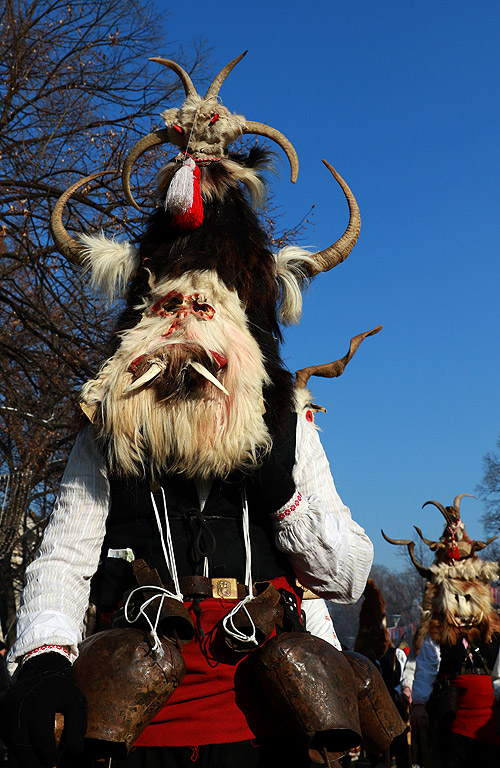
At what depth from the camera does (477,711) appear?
6.23 metres

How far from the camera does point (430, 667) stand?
7.05 meters

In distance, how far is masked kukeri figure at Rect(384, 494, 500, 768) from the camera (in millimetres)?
6207

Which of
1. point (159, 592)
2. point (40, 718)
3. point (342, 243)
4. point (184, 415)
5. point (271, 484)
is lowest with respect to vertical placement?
point (40, 718)

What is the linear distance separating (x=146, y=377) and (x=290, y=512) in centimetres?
55

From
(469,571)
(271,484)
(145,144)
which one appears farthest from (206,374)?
(469,571)

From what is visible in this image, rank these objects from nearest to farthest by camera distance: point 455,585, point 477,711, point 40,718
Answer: point 40,718 → point 477,711 → point 455,585

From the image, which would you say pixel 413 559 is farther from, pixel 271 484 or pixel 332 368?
pixel 271 484

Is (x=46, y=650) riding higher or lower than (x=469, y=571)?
lower

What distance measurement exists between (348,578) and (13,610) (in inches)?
749

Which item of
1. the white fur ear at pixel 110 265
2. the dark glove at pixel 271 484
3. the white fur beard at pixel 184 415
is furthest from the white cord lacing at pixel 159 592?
the white fur ear at pixel 110 265

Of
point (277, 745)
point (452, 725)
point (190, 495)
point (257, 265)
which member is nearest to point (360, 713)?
point (277, 745)

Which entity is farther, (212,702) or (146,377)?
(146,377)

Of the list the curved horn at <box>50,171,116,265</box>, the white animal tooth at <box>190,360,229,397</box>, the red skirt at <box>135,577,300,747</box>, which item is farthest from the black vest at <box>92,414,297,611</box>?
the curved horn at <box>50,171,116,265</box>

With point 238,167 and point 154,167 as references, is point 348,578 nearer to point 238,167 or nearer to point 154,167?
point 238,167
